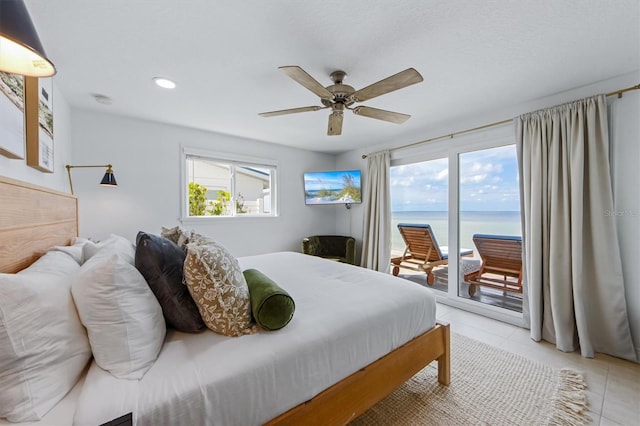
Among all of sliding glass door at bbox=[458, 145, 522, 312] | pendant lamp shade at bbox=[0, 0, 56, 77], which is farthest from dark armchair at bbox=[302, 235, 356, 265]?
pendant lamp shade at bbox=[0, 0, 56, 77]

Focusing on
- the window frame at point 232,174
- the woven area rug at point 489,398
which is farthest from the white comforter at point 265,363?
the window frame at point 232,174

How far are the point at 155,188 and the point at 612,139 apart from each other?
4.78 m

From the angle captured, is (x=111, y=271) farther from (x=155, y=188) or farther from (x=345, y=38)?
(x=155, y=188)

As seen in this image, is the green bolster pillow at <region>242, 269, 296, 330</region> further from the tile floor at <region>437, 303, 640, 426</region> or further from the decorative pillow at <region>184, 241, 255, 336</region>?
the tile floor at <region>437, 303, 640, 426</region>

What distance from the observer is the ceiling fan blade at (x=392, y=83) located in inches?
62.6

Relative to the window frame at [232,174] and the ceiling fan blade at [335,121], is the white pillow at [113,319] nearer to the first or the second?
the ceiling fan blade at [335,121]

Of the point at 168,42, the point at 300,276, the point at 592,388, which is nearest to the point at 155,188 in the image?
the point at 168,42

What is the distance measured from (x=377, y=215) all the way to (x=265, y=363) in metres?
3.31

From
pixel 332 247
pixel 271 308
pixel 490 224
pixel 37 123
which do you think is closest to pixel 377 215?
pixel 332 247

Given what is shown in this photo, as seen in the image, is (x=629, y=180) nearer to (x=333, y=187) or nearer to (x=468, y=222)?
(x=468, y=222)

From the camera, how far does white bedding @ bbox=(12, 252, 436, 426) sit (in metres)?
0.81

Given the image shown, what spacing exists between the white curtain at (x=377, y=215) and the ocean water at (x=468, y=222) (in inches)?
7.2

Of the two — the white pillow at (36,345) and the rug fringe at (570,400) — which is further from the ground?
the white pillow at (36,345)

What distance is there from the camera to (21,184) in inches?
47.3
